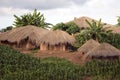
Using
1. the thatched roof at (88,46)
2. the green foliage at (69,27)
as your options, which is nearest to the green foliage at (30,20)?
the green foliage at (69,27)

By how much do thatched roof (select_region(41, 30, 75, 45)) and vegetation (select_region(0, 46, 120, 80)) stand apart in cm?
448

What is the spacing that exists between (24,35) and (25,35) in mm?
120

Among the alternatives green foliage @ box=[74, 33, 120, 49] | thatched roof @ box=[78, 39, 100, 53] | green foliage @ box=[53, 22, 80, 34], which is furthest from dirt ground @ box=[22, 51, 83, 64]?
green foliage @ box=[53, 22, 80, 34]

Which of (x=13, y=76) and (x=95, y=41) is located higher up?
(x=95, y=41)

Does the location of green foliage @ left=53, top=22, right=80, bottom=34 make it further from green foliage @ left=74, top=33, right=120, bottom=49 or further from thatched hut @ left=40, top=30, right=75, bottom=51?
green foliage @ left=74, top=33, right=120, bottom=49

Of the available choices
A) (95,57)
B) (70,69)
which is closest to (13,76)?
(70,69)

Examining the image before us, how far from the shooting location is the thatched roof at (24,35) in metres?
37.8

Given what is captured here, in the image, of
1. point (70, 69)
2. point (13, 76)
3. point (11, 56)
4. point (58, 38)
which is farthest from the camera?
point (58, 38)

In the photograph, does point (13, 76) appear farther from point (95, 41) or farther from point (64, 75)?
point (95, 41)

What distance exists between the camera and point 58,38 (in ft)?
119

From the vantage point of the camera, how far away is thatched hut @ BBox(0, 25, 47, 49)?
37781 millimetres

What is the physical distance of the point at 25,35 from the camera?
38.0 m

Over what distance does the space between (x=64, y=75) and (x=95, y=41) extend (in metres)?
9.19

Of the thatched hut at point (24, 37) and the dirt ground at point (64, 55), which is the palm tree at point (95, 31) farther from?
the thatched hut at point (24, 37)
